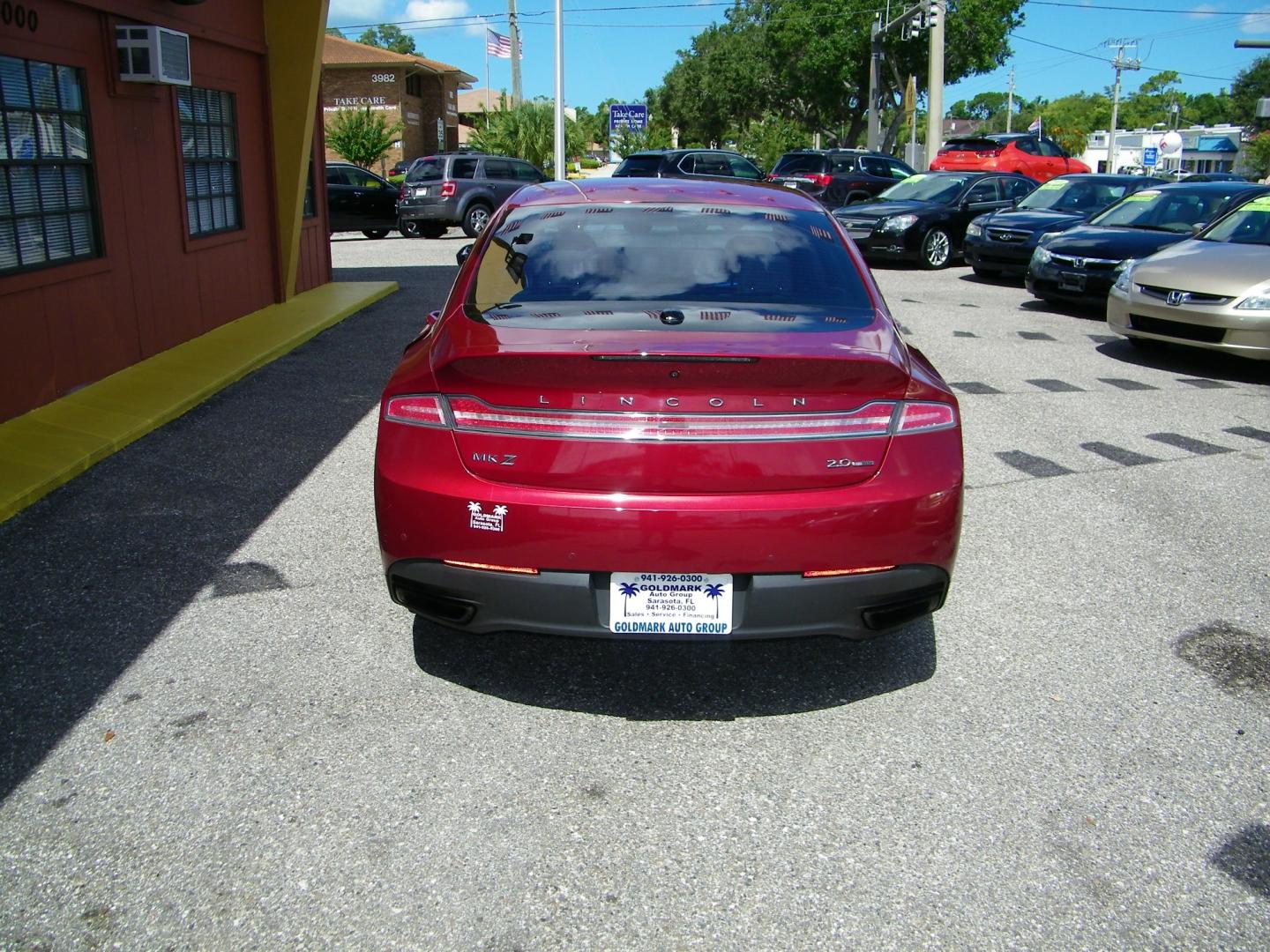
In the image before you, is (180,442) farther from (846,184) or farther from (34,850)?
(846,184)

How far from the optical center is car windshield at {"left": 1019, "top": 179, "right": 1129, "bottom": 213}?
15.8 m

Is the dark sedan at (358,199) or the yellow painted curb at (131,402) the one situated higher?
the dark sedan at (358,199)

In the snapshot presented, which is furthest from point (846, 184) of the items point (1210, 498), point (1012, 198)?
point (1210, 498)

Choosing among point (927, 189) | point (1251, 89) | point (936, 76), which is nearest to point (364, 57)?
point (936, 76)

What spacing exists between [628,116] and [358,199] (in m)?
7.30

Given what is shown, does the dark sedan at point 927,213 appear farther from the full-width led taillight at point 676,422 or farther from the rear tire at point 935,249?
the full-width led taillight at point 676,422

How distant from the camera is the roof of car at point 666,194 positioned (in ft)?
14.7

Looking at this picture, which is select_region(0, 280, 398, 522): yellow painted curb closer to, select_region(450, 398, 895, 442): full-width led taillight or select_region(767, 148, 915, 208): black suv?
select_region(450, 398, 895, 442): full-width led taillight

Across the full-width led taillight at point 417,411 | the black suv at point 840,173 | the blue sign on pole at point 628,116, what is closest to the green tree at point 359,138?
the blue sign on pole at point 628,116

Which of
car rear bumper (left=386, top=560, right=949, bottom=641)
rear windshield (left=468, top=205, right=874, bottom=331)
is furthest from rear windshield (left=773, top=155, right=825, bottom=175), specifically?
car rear bumper (left=386, top=560, right=949, bottom=641)

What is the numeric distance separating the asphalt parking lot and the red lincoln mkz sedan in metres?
0.44

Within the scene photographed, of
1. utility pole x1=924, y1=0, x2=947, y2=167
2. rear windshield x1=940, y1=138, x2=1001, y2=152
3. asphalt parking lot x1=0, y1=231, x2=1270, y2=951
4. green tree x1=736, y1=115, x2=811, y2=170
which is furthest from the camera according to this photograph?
green tree x1=736, y1=115, x2=811, y2=170

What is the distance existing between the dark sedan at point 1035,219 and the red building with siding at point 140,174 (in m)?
8.93

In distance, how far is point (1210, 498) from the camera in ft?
19.9
